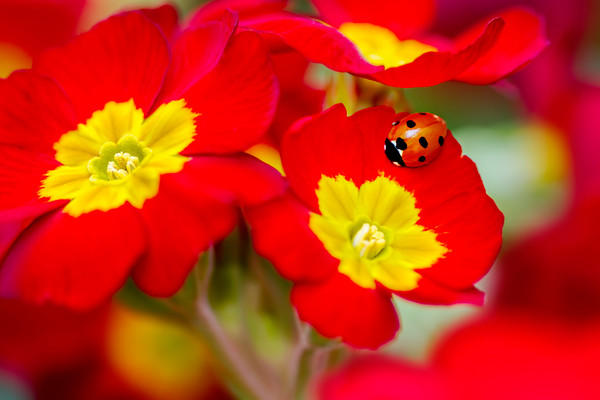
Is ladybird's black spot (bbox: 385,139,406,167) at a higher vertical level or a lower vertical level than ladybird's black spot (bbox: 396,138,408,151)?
lower

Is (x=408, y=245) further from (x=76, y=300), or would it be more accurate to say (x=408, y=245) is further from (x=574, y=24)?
(x=574, y=24)

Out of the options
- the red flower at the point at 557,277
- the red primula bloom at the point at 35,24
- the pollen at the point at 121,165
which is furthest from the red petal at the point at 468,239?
the red primula bloom at the point at 35,24

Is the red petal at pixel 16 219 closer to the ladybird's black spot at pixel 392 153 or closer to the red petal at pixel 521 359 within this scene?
the ladybird's black spot at pixel 392 153

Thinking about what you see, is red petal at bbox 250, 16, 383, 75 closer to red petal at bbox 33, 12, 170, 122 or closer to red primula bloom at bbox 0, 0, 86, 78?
red petal at bbox 33, 12, 170, 122

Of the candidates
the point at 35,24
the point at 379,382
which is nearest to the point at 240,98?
the point at 379,382

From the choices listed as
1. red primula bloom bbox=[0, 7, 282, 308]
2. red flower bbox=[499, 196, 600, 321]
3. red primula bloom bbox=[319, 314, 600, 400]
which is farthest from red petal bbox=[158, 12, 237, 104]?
red flower bbox=[499, 196, 600, 321]

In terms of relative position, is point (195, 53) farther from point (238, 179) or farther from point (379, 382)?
point (379, 382)

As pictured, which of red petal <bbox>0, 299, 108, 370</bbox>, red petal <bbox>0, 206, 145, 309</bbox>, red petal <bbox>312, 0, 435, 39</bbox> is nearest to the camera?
red petal <bbox>0, 206, 145, 309</bbox>
